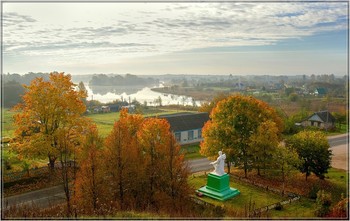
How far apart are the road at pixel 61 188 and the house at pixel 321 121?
6.42 meters

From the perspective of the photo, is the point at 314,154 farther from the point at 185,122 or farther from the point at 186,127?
the point at 185,122

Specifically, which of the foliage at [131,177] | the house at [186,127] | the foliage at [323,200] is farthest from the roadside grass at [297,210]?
the house at [186,127]

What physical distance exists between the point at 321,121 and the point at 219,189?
3926 cm

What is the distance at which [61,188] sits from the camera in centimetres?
2159

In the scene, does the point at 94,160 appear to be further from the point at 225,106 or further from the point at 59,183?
the point at 225,106

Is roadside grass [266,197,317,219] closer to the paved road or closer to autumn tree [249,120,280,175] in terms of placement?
autumn tree [249,120,280,175]

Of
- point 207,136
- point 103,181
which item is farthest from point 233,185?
point 103,181

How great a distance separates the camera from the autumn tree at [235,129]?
24250 millimetres

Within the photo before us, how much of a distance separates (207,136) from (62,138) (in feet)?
36.0

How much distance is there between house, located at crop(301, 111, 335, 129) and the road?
21.1 ft

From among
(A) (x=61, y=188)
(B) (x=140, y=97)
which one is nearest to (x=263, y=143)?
(A) (x=61, y=188)

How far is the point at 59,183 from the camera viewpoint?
22.5m

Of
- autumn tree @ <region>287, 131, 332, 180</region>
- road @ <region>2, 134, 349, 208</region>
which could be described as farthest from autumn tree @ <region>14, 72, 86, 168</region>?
autumn tree @ <region>287, 131, 332, 180</region>

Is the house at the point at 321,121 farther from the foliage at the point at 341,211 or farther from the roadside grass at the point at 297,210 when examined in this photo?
the foliage at the point at 341,211
